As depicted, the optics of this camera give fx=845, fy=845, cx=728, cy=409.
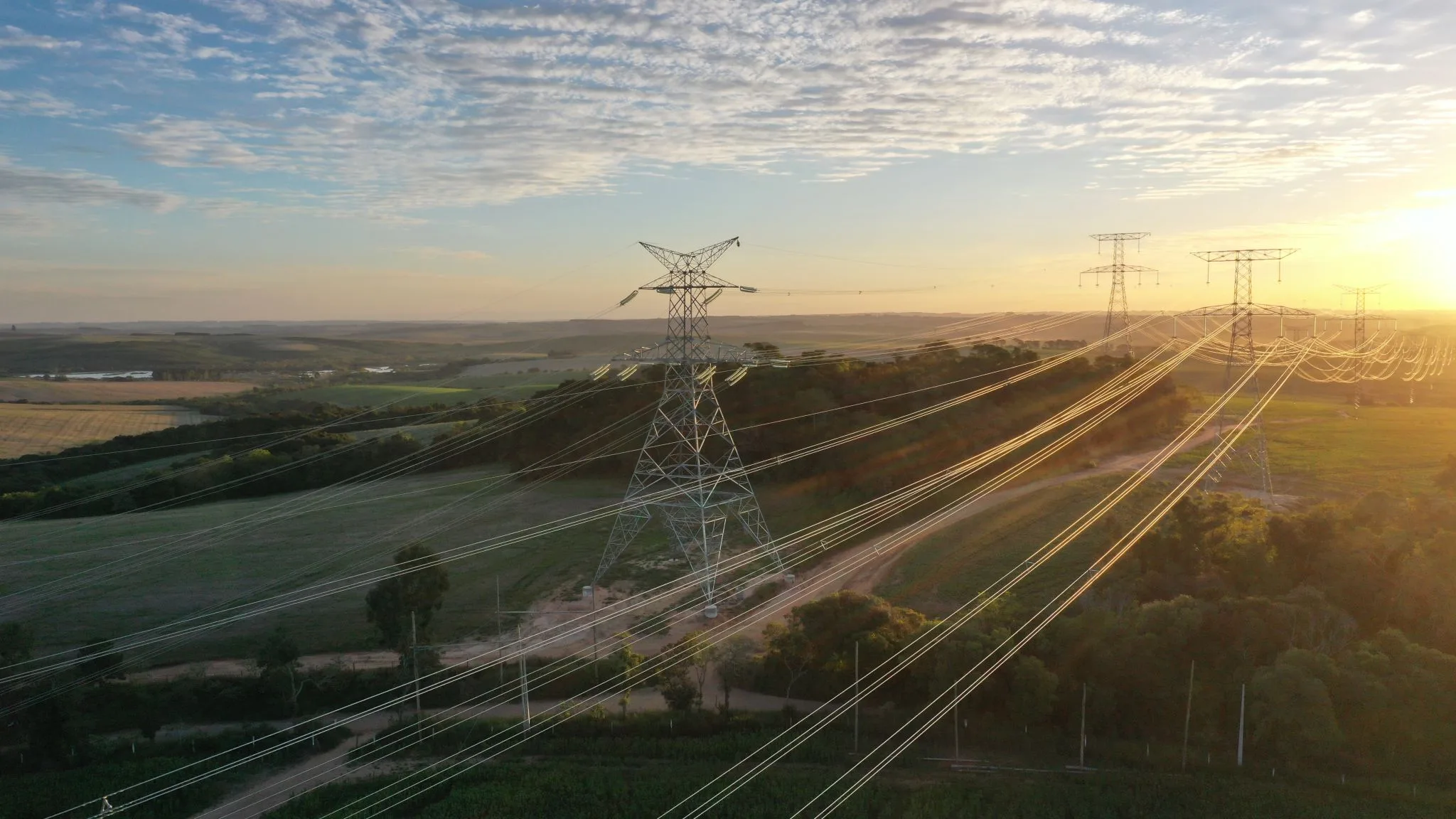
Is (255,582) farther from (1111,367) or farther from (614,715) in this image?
(1111,367)

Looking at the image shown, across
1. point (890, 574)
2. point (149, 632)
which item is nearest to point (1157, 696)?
point (890, 574)

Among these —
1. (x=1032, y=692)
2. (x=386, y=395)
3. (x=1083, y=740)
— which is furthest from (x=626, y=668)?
(x=386, y=395)

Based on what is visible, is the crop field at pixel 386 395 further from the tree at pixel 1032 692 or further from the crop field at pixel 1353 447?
the tree at pixel 1032 692

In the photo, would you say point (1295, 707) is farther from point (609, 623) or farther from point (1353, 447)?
point (1353, 447)

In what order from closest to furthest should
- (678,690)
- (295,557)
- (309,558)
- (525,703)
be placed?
1. (525,703)
2. (678,690)
3. (309,558)
4. (295,557)

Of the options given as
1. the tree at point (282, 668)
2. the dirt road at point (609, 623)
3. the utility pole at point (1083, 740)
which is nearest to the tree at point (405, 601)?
the dirt road at point (609, 623)
